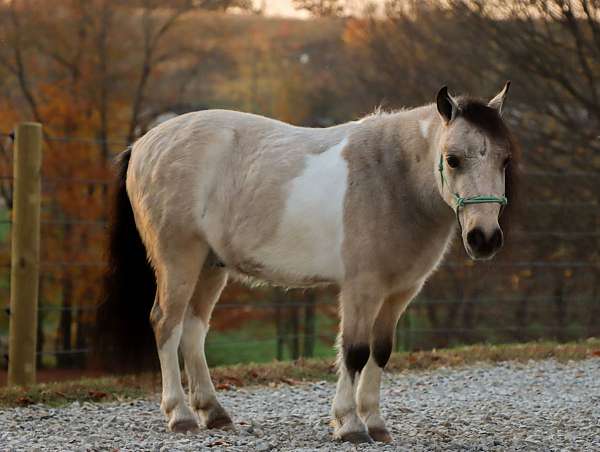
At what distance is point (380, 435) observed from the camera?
4.64m

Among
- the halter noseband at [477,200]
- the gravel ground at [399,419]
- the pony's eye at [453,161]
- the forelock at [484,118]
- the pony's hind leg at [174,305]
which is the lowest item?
the gravel ground at [399,419]

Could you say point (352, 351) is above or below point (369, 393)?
above

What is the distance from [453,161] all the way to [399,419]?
6.03 feet

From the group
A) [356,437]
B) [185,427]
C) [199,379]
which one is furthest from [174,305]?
[356,437]

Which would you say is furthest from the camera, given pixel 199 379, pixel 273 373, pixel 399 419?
pixel 273 373

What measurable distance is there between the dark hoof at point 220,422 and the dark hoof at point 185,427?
0.11m


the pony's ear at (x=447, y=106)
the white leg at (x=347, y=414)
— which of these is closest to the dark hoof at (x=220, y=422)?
the white leg at (x=347, y=414)

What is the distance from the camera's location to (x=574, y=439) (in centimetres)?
472

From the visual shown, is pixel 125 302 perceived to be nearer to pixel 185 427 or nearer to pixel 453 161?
pixel 185 427

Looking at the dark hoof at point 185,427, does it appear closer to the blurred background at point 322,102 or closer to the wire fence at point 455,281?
the blurred background at point 322,102

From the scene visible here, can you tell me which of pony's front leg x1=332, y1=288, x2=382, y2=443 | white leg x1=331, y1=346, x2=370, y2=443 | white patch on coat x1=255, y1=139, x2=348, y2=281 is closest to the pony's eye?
white patch on coat x1=255, y1=139, x2=348, y2=281

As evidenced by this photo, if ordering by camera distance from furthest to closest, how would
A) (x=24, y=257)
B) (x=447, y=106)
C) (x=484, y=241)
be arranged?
(x=24, y=257) → (x=447, y=106) → (x=484, y=241)

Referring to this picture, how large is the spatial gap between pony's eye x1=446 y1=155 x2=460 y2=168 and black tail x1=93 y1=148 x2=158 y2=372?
203 centimetres

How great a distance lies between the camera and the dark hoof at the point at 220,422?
4.91m
